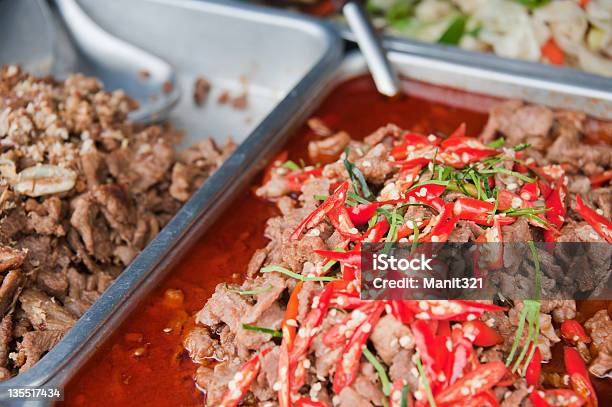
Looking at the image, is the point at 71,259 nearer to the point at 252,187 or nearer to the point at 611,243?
the point at 252,187

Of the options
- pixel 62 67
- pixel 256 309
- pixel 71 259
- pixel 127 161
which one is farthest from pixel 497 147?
pixel 62 67

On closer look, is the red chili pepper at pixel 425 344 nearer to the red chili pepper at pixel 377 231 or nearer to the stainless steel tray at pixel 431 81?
the red chili pepper at pixel 377 231

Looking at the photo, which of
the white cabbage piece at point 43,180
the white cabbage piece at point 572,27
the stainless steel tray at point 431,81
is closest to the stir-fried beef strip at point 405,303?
the stainless steel tray at point 431,81

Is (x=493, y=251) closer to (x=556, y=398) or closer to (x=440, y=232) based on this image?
(x=440, y=232)

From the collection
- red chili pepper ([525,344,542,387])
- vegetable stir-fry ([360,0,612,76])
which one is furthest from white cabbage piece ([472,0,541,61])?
red chili pepper ([525,344,542,387])

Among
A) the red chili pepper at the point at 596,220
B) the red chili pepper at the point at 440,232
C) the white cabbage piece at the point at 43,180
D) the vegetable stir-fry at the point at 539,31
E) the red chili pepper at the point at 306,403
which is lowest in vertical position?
the vegetable stir-fry at the point at 539,31

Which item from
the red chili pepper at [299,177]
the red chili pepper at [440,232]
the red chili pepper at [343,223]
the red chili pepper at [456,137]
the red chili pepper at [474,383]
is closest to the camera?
the red chili pepper at [474,383]
